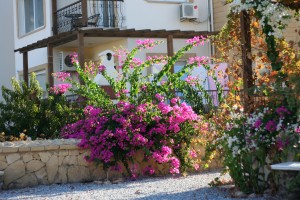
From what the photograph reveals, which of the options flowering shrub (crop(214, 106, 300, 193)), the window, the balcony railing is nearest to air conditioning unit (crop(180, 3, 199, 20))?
the balcony railing

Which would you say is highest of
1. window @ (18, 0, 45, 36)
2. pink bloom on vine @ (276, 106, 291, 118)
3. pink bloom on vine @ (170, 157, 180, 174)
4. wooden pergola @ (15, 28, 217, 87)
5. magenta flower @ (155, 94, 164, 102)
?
window @ (18, 0, 45, 36)

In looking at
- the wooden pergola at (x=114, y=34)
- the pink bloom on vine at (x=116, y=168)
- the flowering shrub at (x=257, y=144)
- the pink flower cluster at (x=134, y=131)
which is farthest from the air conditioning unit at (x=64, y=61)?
the flowering shrub at (x=257, y=144)

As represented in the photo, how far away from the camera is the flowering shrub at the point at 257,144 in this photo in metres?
7.74

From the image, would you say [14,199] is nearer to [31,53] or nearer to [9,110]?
[9,110]

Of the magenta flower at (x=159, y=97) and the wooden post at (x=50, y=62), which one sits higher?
the wooden post at (x=50, y=62)

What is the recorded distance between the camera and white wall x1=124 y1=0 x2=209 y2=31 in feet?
58.8

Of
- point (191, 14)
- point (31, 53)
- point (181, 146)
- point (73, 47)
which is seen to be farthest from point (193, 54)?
point (181, 146)

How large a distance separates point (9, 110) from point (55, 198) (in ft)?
16.5

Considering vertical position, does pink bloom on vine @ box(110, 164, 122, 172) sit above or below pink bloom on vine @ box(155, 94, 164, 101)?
below

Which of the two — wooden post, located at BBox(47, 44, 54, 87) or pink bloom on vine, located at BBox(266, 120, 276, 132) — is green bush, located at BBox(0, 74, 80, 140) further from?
pink bloom on vine, located at BBox(266, 120, 276, 132)

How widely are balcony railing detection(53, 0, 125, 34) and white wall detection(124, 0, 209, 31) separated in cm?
40

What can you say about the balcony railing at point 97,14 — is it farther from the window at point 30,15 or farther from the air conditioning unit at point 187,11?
the window at point 30,15

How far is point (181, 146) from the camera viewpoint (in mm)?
11195

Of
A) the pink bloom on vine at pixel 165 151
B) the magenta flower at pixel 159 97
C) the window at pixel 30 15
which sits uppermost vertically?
the window at pixel 30 15
